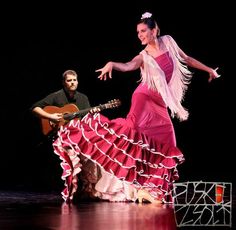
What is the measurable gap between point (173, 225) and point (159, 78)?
167cm

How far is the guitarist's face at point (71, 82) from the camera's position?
5254 mm

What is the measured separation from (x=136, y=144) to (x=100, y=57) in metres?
2.19

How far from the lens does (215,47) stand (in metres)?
6.48

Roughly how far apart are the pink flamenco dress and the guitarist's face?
0.52 m

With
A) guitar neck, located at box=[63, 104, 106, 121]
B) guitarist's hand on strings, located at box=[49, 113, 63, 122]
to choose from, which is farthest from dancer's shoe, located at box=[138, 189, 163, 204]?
guitarist's hand on strings, located at box=[49, 113, 63, 122]

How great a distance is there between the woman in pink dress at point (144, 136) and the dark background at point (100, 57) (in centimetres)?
154

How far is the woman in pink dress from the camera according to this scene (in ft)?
15.2

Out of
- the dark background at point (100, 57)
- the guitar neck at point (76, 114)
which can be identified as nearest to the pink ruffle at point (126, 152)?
the guitar neck at point (76, 114)

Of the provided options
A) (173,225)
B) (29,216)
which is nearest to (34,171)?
(29,216)

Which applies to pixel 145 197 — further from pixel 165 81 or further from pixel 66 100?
pixel 66 100

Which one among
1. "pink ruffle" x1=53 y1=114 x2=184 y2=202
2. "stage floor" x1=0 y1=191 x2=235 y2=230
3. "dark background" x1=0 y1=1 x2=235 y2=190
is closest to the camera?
"stage floor" x1=0 y1=191 x2=235 y2=230

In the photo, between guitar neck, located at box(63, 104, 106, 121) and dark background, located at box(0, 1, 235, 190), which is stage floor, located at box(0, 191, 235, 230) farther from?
dark background, located at box(0, 1, 235, 190)

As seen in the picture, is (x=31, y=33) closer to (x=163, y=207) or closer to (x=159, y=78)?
(x=159, y=78)

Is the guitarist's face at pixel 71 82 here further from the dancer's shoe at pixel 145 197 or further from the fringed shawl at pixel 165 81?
the dancer's shoe at pixel 145 197
